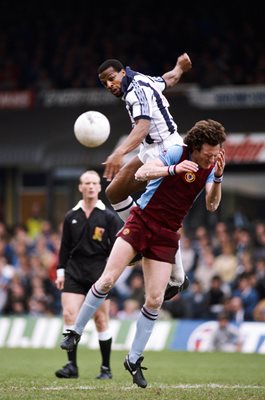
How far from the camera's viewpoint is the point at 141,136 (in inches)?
401

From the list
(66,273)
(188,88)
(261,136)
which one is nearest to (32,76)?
(188,88)

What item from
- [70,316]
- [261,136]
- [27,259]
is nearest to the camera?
[70,316]

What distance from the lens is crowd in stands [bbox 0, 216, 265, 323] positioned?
1894 cm

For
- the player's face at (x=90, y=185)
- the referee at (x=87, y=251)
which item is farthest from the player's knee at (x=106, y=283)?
the player's face at (x=90, y=185)

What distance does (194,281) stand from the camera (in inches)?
790

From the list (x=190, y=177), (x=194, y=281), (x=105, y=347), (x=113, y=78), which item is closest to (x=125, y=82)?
(x=113, y=78)

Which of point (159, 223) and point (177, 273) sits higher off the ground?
point (159, 223)

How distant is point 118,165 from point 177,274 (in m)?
1.45

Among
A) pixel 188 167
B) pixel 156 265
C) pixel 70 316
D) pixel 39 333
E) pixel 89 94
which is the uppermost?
pixel 89 94

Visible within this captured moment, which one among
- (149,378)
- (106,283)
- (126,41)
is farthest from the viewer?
(126,41)

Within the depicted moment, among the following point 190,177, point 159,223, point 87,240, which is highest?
point 190,177

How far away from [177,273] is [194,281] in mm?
9592

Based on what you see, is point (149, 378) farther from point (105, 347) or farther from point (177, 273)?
point (177, 273)

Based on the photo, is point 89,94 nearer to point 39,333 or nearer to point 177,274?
point 39,333
